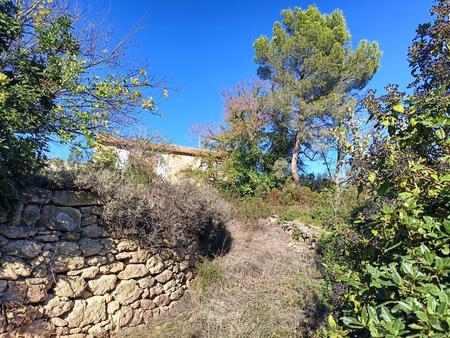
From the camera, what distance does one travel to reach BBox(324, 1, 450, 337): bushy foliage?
1.07m

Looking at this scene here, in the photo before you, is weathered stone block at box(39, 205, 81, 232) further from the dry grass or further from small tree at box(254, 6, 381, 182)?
small tree at box(254, 6, 381, 182)

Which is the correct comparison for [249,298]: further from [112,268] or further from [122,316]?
[112,268]

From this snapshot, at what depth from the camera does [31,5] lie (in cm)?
484

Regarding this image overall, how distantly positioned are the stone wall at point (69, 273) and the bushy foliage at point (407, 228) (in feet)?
12.0

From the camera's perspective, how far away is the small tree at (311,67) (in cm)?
1377

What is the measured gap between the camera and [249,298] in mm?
5273

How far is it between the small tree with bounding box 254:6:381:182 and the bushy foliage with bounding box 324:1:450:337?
39.4ft

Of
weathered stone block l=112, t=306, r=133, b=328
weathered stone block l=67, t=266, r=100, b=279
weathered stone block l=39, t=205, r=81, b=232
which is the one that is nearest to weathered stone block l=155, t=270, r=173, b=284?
weathered stone block l=112, t=306, r=133, b=328

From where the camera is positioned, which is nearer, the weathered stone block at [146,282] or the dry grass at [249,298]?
the dry grass at [249,298]

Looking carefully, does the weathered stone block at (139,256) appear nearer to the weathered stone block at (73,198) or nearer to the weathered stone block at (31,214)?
the weathered stone block at (73,198)

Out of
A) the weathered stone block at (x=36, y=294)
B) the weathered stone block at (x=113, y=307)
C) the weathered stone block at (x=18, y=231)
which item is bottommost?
the weathered stone block at (x=113, y=307)

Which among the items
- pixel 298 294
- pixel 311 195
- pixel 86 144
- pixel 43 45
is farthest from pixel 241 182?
pixel 43 45

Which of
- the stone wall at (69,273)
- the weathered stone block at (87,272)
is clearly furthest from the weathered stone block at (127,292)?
the weathered stone block at (87,272)

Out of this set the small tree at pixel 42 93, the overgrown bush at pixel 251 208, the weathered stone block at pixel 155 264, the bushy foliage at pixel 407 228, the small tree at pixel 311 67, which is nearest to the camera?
the bushy foliage at pixel 407 228
